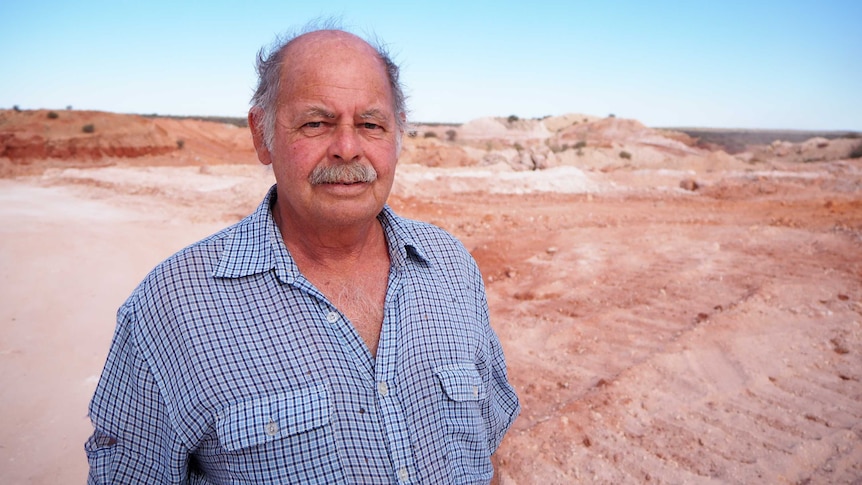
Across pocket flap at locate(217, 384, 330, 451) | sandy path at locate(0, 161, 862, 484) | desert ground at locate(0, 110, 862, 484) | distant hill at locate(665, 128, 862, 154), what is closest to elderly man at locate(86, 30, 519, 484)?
pocket flap at locate(217, 384, 330, 451)

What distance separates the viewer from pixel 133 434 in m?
1.49

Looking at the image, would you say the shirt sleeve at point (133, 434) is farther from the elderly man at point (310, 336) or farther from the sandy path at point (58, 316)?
the sandy path at point (58, 316)

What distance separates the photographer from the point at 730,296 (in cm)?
563

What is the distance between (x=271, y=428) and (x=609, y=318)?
171 inches

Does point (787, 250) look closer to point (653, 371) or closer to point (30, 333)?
point (653, 371)

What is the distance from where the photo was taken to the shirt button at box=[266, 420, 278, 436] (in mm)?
1464

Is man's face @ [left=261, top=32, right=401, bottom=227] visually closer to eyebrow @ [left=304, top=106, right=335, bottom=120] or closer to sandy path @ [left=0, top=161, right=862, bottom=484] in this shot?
eyebrow @ [left=304, top=106, right=335, bottom=120]

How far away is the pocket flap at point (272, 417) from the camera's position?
1.45 m

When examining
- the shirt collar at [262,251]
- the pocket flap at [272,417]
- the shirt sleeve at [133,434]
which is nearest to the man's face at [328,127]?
the shirt collar at [262,251]

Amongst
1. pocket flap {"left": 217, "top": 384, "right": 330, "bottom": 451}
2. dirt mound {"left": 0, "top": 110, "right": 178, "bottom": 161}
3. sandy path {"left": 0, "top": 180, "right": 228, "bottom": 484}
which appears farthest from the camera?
dirt mound {"left": 0, "top": 110, "right": 178, "bottom": 161}

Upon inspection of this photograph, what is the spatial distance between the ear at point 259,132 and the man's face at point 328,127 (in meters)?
0.12

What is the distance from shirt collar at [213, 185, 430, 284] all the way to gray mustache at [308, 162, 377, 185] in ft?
0.70

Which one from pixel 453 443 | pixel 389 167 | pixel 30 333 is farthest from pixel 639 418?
pixel 30 333

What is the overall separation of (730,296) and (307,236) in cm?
507
